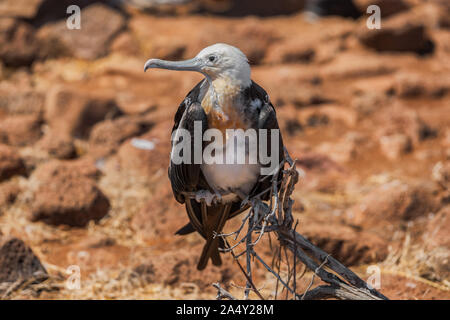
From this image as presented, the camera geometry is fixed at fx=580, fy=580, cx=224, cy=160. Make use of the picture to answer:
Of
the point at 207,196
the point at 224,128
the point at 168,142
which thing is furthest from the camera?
the point at 168,142

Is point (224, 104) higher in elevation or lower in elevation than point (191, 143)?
higher

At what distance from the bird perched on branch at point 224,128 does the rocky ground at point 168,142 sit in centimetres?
46

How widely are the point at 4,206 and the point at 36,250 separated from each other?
75cm

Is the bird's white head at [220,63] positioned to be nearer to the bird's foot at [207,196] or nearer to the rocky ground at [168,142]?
the bird's foot at [207,196]

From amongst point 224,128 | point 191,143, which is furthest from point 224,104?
point 191,143

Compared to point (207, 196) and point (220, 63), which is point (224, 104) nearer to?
point (220, 63)

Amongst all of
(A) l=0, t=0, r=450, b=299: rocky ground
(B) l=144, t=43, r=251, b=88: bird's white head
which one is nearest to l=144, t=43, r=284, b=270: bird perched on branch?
(B) l=144, t=43, r=251, b=88: bird's white head

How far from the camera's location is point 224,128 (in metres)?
2.27

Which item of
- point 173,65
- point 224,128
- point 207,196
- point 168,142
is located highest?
point 173,65

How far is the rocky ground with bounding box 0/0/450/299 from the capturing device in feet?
12.1

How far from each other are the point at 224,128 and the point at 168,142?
330cm

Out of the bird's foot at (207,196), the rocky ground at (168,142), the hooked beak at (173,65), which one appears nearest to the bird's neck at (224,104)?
the hooked beak at (173,65)
